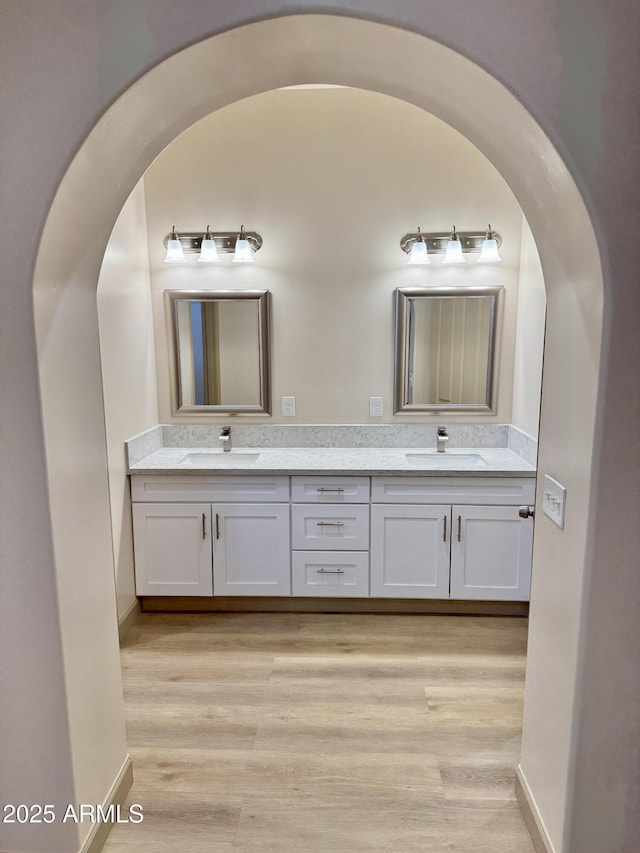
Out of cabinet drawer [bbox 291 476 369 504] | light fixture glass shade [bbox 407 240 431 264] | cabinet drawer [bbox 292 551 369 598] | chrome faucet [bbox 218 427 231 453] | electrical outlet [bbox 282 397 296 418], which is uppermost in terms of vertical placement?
light fixture glass shade [bbox 407 240 431 264]

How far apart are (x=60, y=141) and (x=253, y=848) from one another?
200cm

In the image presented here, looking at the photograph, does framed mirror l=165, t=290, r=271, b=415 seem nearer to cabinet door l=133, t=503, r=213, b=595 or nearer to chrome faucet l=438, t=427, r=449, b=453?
cabinet door l=133, t=503, r=213, b=595

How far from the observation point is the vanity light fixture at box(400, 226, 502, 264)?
303 centimetres

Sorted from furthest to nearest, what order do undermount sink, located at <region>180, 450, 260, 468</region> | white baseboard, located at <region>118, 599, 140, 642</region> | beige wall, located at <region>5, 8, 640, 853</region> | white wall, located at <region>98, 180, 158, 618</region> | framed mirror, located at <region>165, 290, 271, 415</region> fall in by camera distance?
1. framed mirror, located at <region>165, 290, 271, 415</region>
2. undermount sink, located at <region>180, 450, 260, 468</region>
3. white baseboard, located at <region>118, 599, 140, 642</region>
4. white wall, located at <region>98, 180, 158, 618</region>
5. beige wall, located at <region>5, 8, 640, 853</region>

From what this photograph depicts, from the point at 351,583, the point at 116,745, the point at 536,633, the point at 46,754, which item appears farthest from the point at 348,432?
the point at 46,754

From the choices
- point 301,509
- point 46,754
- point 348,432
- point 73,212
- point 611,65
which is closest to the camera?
point 611,65

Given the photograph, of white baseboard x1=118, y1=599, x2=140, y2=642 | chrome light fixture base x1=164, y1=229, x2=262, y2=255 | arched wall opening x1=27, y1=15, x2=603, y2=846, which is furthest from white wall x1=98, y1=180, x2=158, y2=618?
arched wall opening x1=27, y1=15, x2=603, y2=846

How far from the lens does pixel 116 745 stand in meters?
1.76

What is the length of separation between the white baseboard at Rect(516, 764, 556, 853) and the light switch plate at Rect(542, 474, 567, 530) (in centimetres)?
89

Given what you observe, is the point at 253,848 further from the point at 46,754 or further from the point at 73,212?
the point at 73,212

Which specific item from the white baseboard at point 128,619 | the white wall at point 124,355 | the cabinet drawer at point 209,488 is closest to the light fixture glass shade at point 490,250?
the cabinet drawer at point 209,488

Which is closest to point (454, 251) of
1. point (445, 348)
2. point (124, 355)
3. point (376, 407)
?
point (445, 348)

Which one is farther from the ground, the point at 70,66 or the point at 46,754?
the point at 70,66

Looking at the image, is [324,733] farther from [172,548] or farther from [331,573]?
[172,548]
